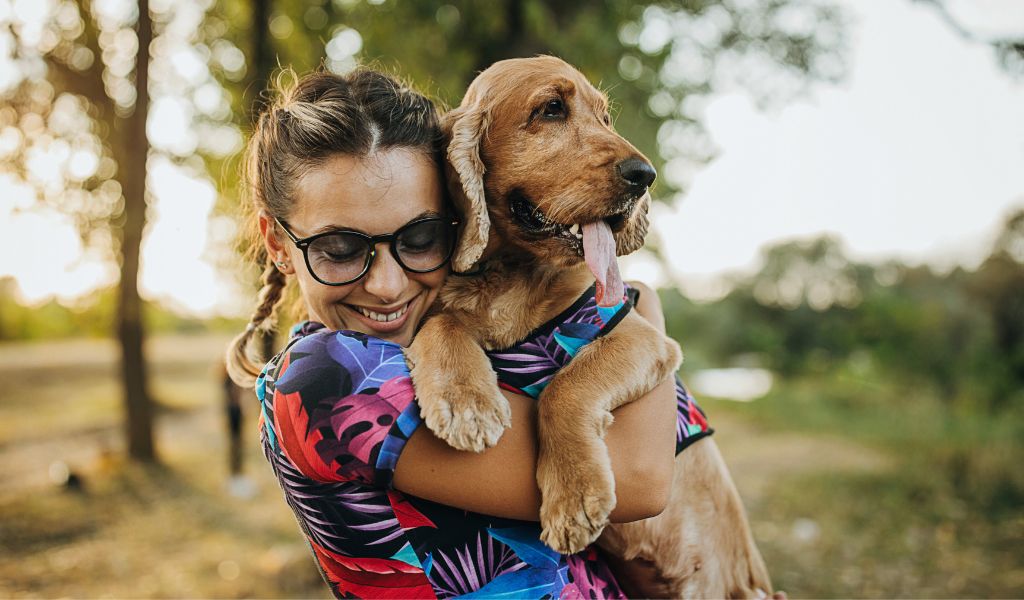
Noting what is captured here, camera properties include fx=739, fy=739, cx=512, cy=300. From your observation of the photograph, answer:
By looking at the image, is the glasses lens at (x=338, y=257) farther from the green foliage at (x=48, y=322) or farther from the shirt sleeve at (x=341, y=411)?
the green foliage at (x=48, y=322)

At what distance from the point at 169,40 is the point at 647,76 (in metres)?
7.46

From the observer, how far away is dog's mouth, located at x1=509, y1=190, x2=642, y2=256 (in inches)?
88.0

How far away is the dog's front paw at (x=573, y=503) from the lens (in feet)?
5.74

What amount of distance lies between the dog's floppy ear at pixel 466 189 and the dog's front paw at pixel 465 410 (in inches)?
15.1

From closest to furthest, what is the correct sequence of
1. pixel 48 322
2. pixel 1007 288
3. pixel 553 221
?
pixel 553 221 < pixel 1007 288 < pixel 48 322

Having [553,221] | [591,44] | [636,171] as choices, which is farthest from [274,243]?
[591,44]

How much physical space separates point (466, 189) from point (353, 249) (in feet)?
1.47

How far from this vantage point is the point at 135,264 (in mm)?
10312

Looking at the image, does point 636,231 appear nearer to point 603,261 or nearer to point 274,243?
point 603,261

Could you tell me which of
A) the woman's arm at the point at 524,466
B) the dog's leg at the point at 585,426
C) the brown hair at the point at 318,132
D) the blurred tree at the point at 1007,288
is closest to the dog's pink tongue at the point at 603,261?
the dog's leg at the point at 585,426

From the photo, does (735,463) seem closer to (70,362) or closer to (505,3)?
(505,3)

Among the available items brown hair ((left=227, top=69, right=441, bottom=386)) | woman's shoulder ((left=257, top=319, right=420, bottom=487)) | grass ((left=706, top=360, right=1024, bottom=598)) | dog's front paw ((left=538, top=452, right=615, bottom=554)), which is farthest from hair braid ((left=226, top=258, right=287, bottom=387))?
grass ((left=706, top=360, right=1024, bottom=598))

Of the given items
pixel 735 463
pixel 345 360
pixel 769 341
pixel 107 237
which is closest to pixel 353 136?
pixel 345 360

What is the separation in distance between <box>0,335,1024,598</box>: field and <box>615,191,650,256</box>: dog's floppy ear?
17.8 feet
